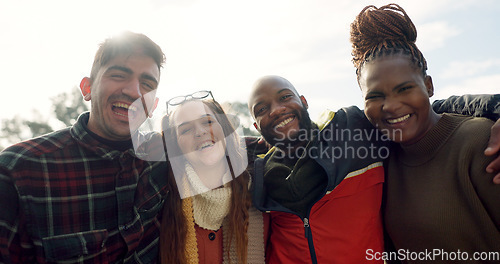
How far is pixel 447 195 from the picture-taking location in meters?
2.00

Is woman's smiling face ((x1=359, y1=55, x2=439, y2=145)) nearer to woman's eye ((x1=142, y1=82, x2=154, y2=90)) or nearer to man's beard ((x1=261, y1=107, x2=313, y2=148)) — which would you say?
man's beard ((x1=261, y1=107, x2=313, y2=148))

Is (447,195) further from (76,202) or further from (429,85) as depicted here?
(76,202)

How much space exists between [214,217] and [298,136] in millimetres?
925

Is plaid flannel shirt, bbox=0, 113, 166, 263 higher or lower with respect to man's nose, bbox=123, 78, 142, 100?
lower

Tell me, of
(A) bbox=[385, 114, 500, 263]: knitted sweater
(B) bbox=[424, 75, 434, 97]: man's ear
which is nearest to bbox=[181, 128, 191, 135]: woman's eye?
(A) bbox=[385, 114, 500, 263]: knitted sweater

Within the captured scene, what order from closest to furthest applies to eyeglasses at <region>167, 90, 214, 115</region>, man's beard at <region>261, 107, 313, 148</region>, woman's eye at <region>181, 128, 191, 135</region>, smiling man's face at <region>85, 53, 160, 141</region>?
smiling man's face at <region>85, 53, 160, 141</region> < man's beard at <region>261, 107, 313, 148</region> < woman's eye at <region>181, 128, 191, 135</region> < eyeglasses at <region>167, 90, 214, 115</region>

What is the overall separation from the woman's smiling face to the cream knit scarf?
4.10ft

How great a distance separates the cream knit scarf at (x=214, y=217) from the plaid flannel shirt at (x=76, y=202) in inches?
10.0

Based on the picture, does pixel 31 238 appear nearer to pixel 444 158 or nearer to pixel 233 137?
pixel 233 137

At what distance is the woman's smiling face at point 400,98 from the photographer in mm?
2145

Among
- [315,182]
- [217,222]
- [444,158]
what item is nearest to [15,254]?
[217,222]

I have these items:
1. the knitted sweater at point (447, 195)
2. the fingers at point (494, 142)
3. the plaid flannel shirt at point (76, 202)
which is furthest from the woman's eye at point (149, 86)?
the fingers at point (494, 142)

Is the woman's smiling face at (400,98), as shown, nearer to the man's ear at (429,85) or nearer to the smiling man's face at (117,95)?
the man's ear at (429,85)

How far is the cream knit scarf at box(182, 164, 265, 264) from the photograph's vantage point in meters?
2.51
